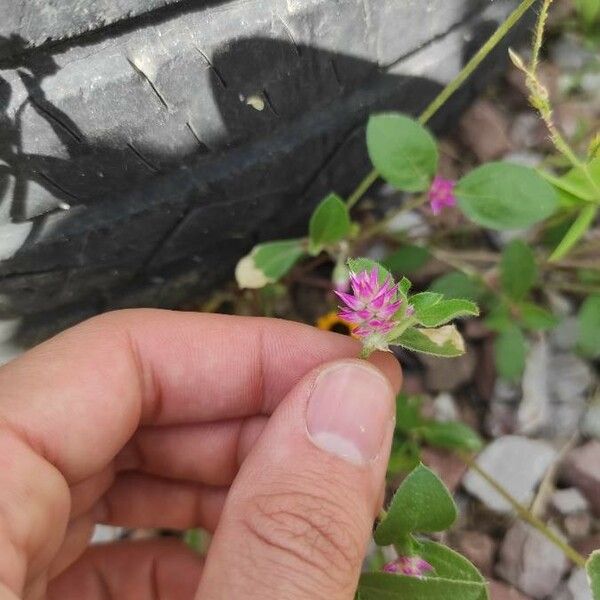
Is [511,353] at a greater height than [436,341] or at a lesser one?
lesser

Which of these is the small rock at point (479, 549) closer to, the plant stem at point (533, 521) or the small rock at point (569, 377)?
the plant stem at point (533, 521)

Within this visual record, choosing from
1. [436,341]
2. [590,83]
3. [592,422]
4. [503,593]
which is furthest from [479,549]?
[590,83]

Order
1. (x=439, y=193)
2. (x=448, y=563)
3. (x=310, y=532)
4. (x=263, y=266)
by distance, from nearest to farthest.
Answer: (x=310, y=532), (x=448, y=563), (x=439, y=193), (x=263, y=266)

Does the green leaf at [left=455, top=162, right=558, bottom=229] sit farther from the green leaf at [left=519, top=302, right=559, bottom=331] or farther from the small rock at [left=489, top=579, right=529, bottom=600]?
the small rock at [left=489, top=579, right=529, bottom=600]

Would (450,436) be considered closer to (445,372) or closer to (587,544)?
(445,372)

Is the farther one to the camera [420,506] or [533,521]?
[533,521]

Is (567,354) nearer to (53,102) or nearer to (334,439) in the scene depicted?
(334,439)
